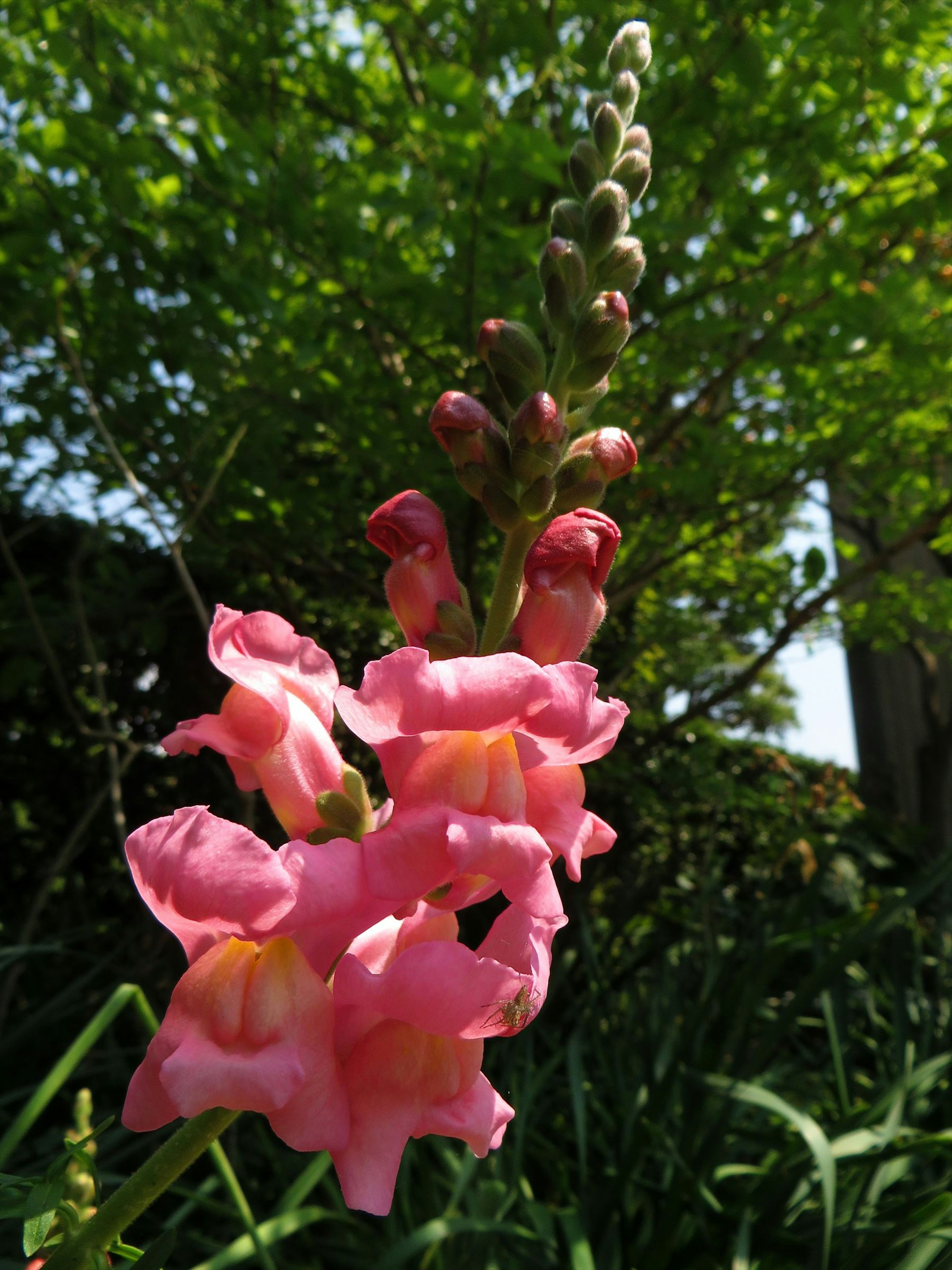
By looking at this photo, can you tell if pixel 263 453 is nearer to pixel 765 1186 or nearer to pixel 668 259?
pixel 668 259

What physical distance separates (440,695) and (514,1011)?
0.24 metres

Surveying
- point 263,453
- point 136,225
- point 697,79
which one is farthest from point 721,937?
point 136,225

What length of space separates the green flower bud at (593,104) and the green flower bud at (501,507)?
1.67 ft

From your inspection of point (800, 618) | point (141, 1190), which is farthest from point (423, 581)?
point (800, 618)

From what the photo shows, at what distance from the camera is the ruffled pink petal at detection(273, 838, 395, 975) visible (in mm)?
660

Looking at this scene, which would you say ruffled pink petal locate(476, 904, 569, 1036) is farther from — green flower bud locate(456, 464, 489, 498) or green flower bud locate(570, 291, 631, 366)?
green flower bud locate(570, 291, 631, 366)

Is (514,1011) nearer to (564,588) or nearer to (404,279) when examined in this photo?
Answer: (564,588)

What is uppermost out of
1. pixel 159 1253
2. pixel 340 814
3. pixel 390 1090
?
pixel 340 814

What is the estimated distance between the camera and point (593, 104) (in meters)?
1.19

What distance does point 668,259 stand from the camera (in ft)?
8.25

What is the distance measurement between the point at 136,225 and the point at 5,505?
6.17ft

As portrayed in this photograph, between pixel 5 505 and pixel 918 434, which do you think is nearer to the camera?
pixel 918 434

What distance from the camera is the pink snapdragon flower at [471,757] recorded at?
662 millimetres

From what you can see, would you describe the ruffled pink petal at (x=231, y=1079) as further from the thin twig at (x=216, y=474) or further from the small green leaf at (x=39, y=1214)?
the thin twig at (x=216, y=474)
